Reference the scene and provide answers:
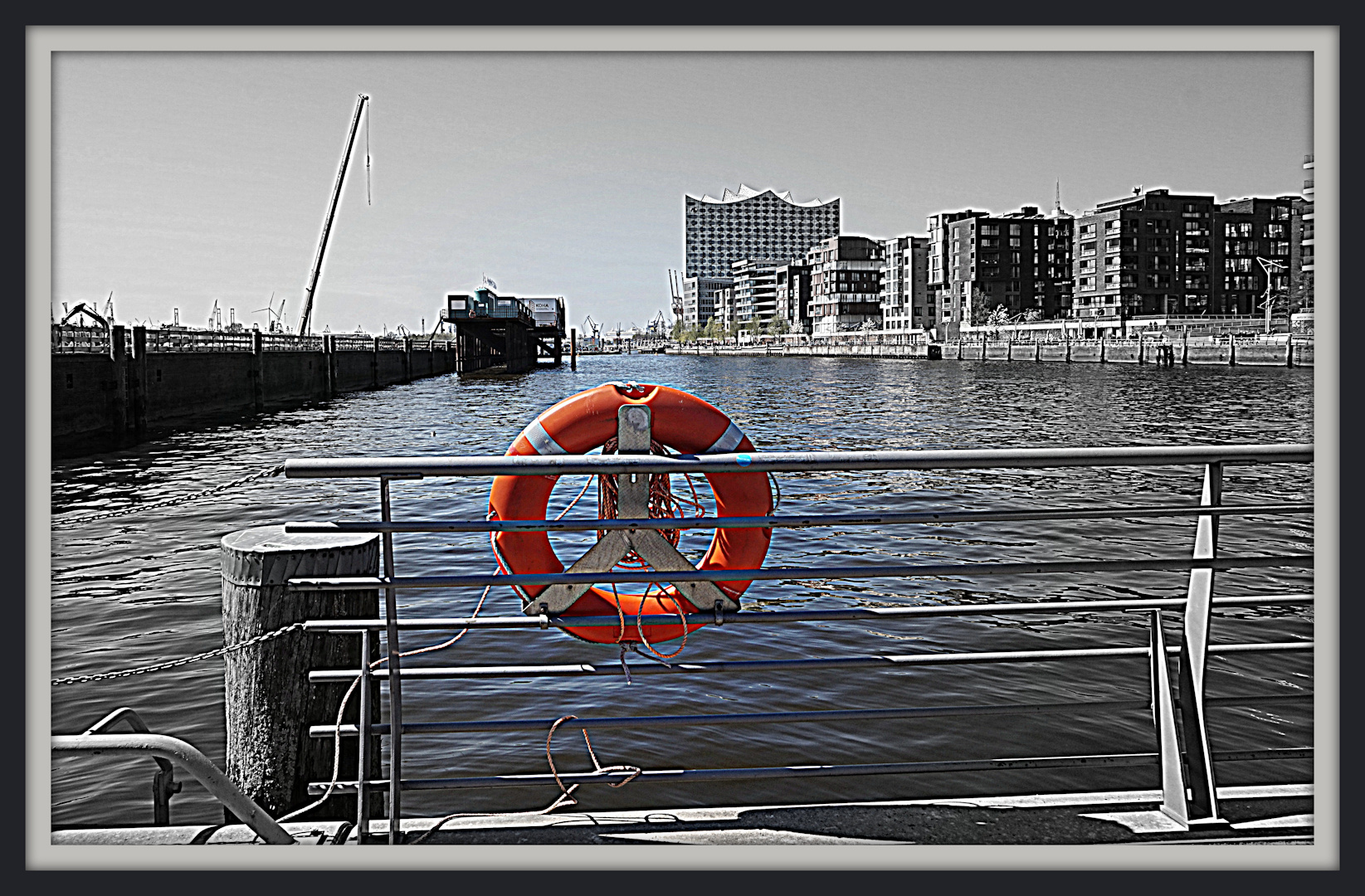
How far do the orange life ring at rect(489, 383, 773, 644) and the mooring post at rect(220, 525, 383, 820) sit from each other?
36 centimetres

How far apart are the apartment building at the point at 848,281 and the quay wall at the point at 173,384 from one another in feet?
280

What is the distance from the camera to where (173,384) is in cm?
2453

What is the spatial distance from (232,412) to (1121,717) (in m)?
27.6

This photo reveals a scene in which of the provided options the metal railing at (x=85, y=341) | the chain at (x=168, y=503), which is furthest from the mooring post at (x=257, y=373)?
the chain at (x=168, y=503)

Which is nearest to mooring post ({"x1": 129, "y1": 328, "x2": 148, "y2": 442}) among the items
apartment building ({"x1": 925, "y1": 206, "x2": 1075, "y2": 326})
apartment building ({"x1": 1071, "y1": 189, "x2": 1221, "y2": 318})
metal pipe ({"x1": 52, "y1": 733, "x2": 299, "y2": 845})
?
metal pipe ({"x1": 52, "y1": 733, "x2": 299, "y2": 845})

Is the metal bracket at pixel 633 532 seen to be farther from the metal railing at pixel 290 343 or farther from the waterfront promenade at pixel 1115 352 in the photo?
the metal railing at pixel 290 343

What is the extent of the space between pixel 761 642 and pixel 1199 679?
174 inches

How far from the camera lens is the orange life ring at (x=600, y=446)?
270 centimetres

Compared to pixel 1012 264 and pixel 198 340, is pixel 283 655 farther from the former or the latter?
pixel 1012 264

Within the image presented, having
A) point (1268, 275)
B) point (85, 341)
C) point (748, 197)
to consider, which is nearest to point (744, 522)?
point (85, 341)

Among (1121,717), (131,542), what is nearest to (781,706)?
(1121,717)
